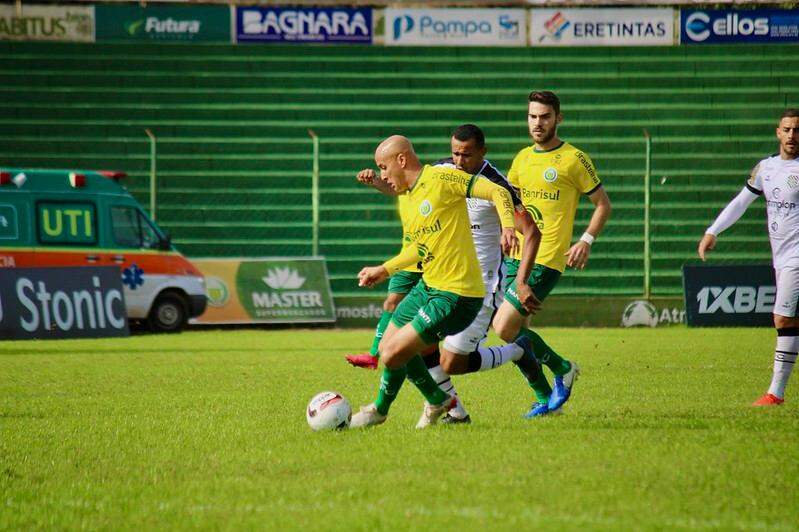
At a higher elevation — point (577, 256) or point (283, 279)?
point (577, 256)

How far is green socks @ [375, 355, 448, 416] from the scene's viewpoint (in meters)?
7.88

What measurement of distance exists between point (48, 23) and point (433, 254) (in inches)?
984

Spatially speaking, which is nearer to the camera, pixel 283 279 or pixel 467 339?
pixel 467 339

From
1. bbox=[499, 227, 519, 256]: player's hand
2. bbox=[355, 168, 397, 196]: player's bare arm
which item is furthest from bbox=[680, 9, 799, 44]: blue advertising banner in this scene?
→ bbox=[499, 227, 519, 256]: player's hand

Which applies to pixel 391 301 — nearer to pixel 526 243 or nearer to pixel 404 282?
pixel 404 282

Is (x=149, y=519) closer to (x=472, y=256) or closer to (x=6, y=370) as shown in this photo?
(x=472, y=256)

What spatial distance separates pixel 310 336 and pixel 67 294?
4149 millimetres

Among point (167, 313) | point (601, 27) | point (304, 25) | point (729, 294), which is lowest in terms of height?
point (167, 313)

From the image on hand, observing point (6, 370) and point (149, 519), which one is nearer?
point (149, 519)

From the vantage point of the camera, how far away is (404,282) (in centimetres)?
1244

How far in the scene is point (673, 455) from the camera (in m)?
6.66

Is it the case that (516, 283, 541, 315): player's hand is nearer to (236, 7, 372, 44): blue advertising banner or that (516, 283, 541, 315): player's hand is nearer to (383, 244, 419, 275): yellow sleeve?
(383, 244, 419, 275): yellow sleeve

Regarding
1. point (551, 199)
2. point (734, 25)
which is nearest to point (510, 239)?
point (551, 199)

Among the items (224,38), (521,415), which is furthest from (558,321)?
(521,415)
